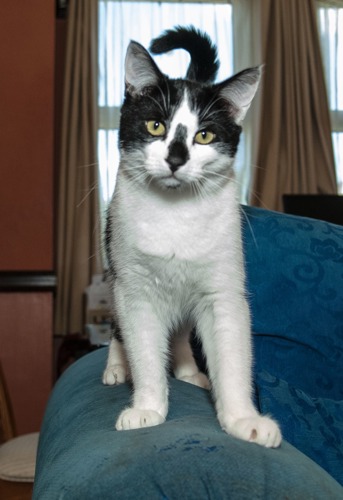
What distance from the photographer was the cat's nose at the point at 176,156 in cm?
105

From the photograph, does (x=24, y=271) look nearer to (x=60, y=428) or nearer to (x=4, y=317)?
(x=4, y=317)

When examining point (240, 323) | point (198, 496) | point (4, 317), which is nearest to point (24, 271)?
point (4, 317)

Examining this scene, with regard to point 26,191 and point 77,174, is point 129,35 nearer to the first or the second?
point 77,174

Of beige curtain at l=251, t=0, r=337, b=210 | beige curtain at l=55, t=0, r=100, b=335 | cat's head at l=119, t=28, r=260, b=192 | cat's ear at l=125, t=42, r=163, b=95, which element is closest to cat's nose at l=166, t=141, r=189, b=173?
cat's head at l=119, t=28, r=260, b=192

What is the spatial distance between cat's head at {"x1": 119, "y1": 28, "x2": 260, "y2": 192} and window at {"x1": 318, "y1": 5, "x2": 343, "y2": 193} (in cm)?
288

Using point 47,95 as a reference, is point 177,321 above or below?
below

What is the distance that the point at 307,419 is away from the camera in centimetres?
113

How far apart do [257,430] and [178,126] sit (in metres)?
0.48

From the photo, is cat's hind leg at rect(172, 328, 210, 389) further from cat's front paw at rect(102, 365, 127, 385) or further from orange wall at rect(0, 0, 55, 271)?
orange wall at rect(0, 0, 55, 271)

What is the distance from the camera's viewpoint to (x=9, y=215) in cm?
261

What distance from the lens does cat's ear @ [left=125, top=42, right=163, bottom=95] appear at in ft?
3.80

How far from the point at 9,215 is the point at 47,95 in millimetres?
473

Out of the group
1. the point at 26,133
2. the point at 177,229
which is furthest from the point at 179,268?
the point at 26,133

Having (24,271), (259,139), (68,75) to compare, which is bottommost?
(24,271)
